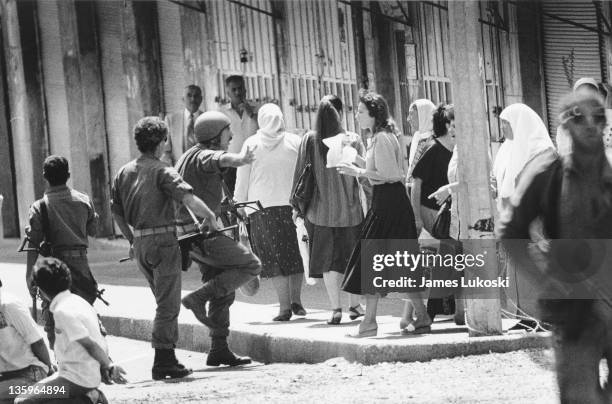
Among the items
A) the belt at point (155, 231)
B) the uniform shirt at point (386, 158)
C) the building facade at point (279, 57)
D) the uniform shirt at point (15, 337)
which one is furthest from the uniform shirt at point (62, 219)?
the building facade at point (279, 57)

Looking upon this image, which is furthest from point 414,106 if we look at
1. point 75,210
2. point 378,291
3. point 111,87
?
point 111,87

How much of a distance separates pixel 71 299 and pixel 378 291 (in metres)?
2.81

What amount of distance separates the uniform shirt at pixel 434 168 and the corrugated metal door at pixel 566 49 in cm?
501

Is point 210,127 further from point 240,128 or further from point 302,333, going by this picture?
point 240,128

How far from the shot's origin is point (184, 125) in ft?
53.0

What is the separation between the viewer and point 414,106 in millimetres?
11141

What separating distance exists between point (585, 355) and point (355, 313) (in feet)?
17.8

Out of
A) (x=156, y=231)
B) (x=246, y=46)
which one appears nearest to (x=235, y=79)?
(x=246, y=46)

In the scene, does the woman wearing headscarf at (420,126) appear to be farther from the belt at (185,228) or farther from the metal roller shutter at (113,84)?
the metal roller shutter at (113,84)

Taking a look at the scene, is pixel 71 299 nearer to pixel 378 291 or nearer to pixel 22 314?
pixel 22 314

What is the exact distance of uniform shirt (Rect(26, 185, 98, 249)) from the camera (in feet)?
33.9

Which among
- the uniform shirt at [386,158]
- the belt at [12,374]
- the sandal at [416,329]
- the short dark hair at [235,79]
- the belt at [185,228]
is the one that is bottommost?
the sandal at [416,329]

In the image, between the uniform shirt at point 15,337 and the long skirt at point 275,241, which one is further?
the long skirt at point 275,241

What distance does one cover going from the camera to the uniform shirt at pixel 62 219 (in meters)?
10.3
